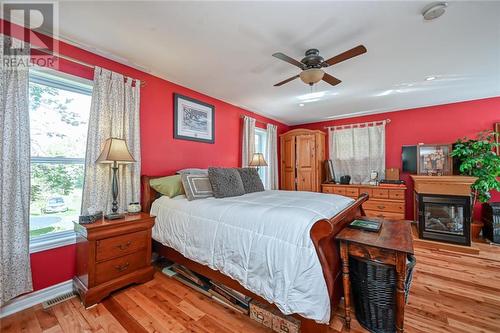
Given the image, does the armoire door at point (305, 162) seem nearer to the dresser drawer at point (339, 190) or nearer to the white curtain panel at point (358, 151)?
the dresser drawer at point (339, 190)

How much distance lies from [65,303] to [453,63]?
4.82 metres

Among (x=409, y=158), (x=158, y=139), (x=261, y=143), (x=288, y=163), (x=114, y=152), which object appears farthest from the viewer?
(x=288, y=163)

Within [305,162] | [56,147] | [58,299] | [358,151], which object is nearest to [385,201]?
[358,151]

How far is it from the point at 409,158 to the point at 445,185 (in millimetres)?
1086

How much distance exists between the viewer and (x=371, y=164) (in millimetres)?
4648

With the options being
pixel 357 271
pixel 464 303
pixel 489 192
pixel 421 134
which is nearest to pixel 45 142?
pixel 357 271

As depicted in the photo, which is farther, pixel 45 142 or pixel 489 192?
pixel 489 192

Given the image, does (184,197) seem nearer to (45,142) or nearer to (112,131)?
(112,131)

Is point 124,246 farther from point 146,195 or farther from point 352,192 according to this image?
point 352,192

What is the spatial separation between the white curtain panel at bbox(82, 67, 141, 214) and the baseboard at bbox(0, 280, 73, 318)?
0.73 m

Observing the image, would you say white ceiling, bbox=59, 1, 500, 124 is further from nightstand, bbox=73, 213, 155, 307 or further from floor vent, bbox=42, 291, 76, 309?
floor vent, bbox=42, 291, 76, 309

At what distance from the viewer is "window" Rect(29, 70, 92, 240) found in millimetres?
1940

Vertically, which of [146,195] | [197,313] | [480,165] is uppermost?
[480,165]

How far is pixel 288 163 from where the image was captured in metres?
5.25
